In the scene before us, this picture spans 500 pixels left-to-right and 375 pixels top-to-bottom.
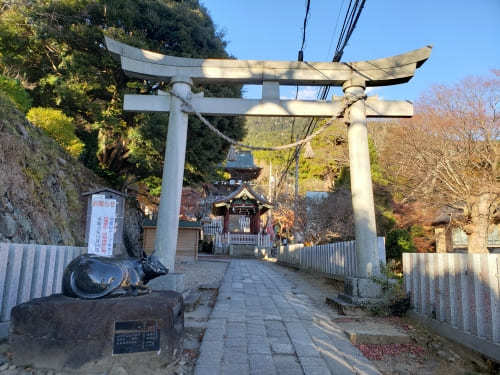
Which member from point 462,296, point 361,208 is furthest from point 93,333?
point 361,208

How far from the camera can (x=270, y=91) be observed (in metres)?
6.27

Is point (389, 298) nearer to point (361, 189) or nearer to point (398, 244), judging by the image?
point (361, 189)

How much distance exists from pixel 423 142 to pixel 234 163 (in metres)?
22.5

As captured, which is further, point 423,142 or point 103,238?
point 423,142

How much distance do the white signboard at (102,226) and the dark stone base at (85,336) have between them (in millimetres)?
4979

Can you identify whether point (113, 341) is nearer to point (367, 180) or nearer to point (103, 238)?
point (367, 180)

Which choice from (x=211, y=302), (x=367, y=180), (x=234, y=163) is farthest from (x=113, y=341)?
(x=234, y=163)

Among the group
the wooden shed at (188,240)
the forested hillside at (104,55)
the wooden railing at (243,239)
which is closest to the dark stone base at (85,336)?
the forested hillside at (104,55)

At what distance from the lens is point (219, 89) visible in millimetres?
12602

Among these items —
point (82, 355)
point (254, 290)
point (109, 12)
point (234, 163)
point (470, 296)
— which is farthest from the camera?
point (234, 163)

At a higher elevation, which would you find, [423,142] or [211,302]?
[423,142]

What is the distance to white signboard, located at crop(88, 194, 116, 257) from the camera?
743 cm

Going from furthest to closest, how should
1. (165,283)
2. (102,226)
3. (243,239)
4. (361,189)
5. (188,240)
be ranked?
(243,239) → (188,240) → (102,226) → (361,189) → (165,283)

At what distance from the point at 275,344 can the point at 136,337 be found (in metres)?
1.57
